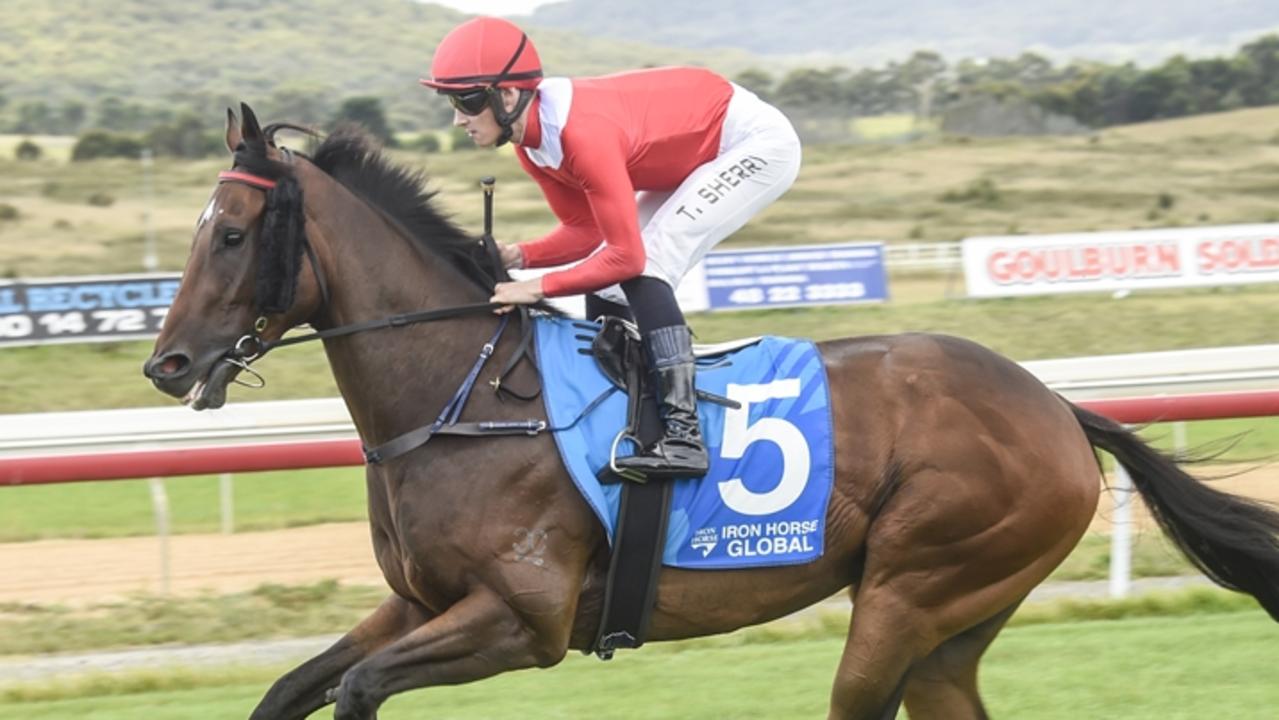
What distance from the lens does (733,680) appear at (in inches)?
216

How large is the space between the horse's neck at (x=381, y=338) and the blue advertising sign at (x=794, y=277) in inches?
529

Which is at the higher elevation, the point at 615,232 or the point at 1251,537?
the point at 615,232

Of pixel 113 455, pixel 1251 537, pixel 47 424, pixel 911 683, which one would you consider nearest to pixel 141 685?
pixel 113 455

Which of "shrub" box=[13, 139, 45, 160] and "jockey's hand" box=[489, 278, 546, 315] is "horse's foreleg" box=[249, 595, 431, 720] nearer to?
"jockey's hand" box=[489, 278, 546, 315]

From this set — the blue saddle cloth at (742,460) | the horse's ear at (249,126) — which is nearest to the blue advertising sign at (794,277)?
the blue saddle cloth at (742,460)

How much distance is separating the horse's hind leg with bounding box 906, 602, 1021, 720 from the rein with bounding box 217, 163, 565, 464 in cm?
110

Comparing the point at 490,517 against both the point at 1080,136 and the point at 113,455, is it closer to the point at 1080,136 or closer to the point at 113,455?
the point at 113,455

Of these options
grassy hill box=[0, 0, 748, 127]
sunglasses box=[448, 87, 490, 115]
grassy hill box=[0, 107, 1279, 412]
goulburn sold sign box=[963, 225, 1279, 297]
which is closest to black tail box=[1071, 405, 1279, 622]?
sunglasses box=[448, 87, 490, 115]

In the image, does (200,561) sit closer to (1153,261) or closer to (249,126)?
(249,126)

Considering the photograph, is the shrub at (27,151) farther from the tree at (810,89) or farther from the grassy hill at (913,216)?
the tree at (810,89)

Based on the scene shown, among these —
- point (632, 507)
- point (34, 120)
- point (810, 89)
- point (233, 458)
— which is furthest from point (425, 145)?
point (632, 507)

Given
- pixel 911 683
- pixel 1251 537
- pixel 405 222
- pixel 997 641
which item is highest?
pixel 405 222

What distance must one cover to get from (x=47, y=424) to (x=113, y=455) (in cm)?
428

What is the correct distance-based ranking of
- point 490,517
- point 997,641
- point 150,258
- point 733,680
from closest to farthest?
point 490,517 < point 733,680 < point 997,641 < point 150,258
